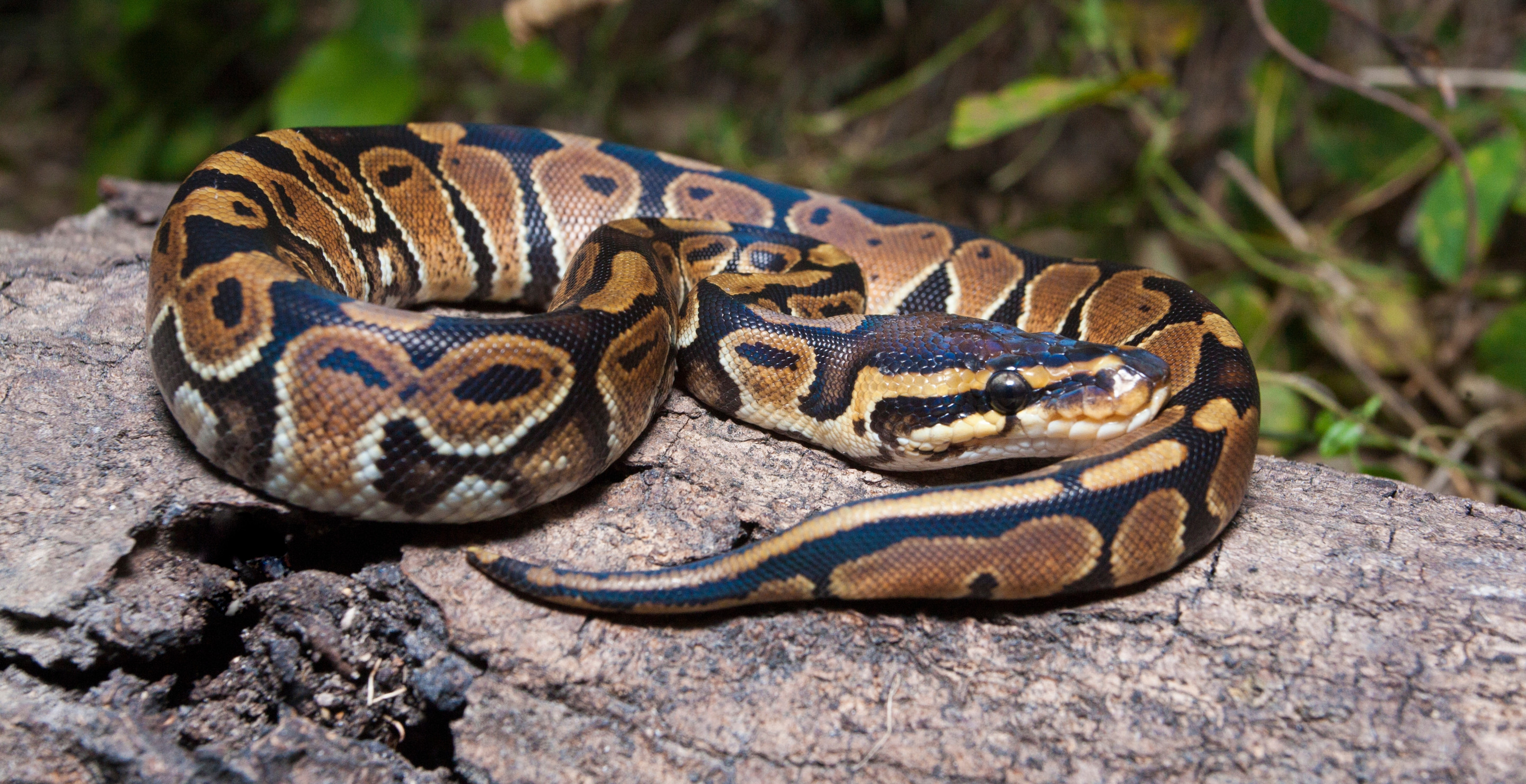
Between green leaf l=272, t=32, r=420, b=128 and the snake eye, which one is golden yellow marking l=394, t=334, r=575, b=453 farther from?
green leaf l=272, t=32, r=420, b=128

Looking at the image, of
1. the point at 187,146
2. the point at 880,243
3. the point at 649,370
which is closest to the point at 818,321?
the point at 649,370

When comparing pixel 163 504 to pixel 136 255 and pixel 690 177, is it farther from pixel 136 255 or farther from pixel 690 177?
pixel 690 177

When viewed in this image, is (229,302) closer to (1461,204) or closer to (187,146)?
(187,146)

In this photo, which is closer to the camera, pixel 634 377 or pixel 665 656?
pixel 665 656

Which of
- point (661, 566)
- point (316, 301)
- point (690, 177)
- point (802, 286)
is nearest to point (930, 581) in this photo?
point (661, 566)

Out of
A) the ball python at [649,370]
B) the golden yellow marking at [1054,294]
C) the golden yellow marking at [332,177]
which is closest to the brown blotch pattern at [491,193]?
the ball python at [649,370]

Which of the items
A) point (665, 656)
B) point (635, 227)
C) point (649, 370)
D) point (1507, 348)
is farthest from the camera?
point (1507, 348)
